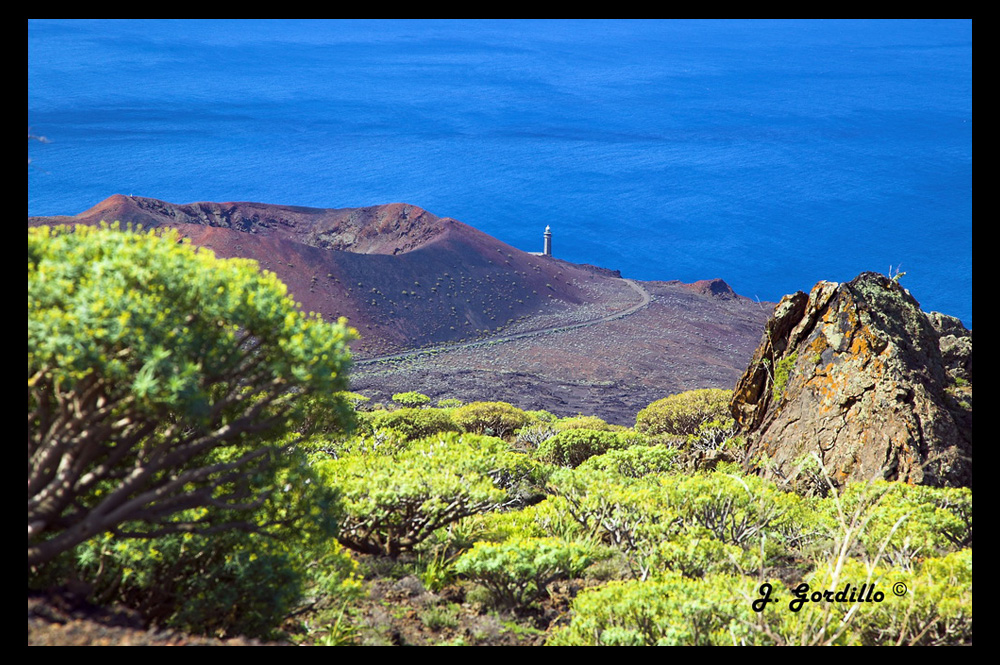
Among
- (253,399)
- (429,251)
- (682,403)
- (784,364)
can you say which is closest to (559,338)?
(429,251)

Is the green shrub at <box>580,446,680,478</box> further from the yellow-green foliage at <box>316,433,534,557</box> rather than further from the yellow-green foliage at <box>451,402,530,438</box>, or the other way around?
the yellow-green foliage at <box>451,402,530,438</box>

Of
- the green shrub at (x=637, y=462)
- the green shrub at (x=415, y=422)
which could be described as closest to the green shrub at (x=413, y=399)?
the green shrub at (x=415, y=422)

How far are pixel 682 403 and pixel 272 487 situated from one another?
754 inches

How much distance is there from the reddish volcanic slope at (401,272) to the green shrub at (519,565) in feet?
141

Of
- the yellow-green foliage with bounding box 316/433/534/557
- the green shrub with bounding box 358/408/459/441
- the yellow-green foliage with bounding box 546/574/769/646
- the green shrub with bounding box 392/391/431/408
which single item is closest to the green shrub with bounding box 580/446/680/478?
the yellow-green foliage with bounding box 316/433/534/557

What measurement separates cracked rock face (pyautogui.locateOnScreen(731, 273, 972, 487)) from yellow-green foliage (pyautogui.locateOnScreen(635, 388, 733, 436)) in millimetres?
8273

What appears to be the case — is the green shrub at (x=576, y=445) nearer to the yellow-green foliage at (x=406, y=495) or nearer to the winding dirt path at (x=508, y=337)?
the yellow-green foliage at (x=406, y=495)

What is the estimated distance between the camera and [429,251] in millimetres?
63969

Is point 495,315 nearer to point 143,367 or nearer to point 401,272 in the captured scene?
point 401,272

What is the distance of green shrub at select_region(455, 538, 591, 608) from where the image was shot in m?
8.37

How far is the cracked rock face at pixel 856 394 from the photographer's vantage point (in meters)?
11.6

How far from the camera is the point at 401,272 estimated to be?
59.8m
